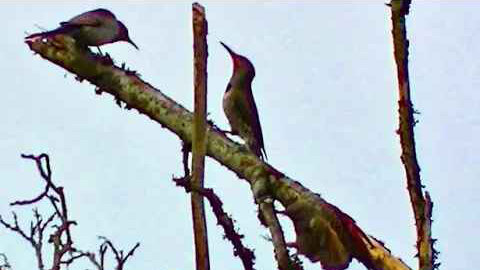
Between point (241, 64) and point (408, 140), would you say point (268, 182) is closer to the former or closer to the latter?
point (408, 140)

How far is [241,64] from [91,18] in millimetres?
737

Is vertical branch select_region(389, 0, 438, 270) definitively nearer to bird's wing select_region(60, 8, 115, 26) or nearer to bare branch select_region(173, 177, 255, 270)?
bare branch select_region(173, 177, 255, 270)

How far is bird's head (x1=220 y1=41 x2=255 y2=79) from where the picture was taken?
7.94 ft

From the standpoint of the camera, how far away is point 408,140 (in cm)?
87

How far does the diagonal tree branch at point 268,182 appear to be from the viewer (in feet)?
3.47

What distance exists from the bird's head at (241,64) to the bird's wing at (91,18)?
52 cm

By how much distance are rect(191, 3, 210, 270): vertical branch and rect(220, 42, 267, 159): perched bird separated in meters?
1.02

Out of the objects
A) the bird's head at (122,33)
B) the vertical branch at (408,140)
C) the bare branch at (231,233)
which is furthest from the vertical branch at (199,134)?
the bird's head at (122,33)

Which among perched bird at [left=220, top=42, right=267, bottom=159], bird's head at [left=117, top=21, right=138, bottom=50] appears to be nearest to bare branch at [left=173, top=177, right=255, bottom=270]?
perched bird at [left=220, top=42, right=267, bottom=159]

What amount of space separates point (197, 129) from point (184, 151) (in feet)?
0.79

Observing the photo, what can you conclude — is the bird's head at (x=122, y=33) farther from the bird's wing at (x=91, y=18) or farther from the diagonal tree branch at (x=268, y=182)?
the diagonal tree branch at (x=268, y=182)

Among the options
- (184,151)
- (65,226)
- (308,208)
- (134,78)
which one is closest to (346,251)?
(308,208)

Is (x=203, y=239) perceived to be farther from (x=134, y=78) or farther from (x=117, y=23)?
(x=117, y=23)

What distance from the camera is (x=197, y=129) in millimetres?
892
